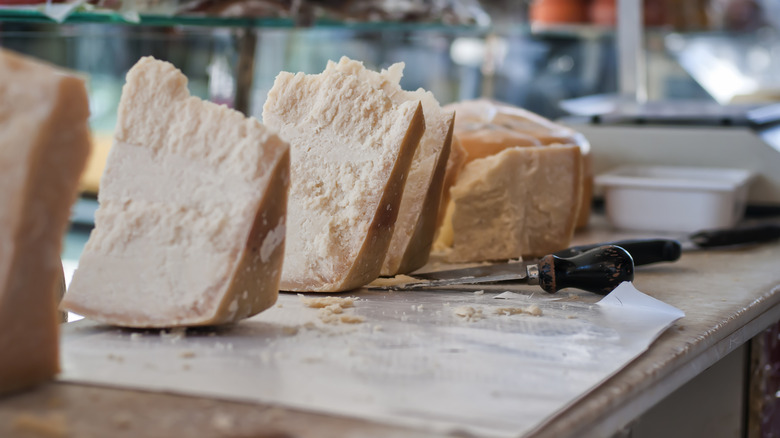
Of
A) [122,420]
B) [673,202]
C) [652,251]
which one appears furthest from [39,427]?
[673,202]

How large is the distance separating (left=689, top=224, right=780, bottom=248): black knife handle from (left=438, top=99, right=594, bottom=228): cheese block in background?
231 millimetres

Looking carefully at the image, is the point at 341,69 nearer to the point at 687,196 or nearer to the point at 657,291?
the point at 657,291

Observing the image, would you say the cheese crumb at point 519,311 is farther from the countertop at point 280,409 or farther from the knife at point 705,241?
the knife at point 705,241

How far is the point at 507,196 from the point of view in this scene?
126 centimetres

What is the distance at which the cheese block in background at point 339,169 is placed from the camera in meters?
1.02

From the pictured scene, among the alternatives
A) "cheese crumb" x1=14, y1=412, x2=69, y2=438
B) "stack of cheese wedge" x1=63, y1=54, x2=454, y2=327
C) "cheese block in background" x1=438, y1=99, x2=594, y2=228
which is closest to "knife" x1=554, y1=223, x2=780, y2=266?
"cheese block in background" x1=438, y1=99, x2=594, y2=228

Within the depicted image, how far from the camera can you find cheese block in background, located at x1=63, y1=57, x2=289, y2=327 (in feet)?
2.68

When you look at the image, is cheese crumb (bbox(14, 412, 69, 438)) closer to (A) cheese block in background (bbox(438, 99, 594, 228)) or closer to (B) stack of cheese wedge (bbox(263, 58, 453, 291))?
(B) stack of cheese wedge (bbox(263, 58, 453, 291))

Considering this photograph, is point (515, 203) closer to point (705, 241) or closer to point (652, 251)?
point (652, 251)

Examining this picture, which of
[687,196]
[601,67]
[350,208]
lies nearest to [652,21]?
[601,67]

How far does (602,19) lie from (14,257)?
2.35 meters

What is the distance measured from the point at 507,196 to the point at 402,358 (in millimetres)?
511

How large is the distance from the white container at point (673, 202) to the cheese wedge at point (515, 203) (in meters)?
0.34

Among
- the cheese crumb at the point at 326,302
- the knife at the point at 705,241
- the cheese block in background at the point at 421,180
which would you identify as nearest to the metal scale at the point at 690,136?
the knife at the point at 705,241
